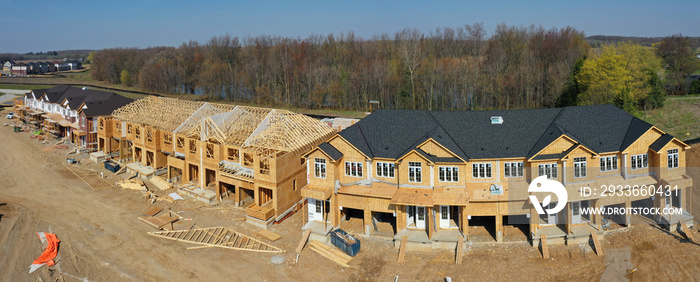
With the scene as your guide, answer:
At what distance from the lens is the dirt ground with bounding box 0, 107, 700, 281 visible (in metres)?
28.2

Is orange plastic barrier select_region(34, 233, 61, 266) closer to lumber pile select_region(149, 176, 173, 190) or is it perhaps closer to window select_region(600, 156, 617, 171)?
lumber pile select_region(149, 176, 173, 190)

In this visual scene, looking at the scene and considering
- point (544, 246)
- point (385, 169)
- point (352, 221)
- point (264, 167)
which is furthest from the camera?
point (264, 167)

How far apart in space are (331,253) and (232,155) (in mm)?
16520

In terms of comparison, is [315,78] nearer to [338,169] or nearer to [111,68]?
[338,169]

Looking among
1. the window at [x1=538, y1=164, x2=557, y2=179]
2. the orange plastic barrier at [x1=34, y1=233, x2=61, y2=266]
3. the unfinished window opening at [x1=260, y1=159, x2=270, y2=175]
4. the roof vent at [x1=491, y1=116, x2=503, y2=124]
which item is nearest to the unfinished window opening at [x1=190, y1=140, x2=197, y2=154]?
the unfinished window opening at [x1=260, y1=159, x2=270, y2=175]

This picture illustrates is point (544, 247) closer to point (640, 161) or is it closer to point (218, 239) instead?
point (640, 161)

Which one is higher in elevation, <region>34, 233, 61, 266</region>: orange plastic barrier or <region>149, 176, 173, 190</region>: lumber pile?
<region>149, 176, 173, 190</region>: lumber pile

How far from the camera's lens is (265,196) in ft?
131

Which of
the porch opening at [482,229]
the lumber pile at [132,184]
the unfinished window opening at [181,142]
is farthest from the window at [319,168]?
the lumber pile at [132,184]

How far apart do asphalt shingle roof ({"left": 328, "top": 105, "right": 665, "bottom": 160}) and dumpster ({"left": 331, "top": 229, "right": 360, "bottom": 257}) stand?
641 cm

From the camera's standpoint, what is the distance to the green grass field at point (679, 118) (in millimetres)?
50719

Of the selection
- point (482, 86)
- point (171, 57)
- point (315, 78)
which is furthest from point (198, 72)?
point (482, 86)

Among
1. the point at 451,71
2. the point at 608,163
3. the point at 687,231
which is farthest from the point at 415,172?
the point at 451,71

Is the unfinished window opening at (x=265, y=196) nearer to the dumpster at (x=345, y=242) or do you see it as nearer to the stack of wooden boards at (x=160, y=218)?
the stack of wooden boards at (x=160, y=218)
